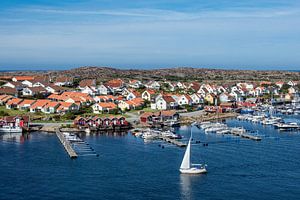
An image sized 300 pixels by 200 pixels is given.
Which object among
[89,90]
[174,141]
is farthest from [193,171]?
[89,90]

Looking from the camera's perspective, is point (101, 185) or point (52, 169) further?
point (52, 169)

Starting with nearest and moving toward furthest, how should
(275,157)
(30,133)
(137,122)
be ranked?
(275,157), (30,133), (137,122)

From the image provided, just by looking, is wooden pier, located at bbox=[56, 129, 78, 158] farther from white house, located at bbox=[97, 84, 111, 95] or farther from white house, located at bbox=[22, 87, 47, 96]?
white house, located at bbox=[97, 84, 111, 95]

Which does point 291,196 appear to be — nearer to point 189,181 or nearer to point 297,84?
point 189,181

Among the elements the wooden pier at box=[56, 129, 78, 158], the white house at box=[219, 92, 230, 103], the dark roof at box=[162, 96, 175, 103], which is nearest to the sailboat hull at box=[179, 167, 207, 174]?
the wooden pier at box=[56, 129, 78, 158]

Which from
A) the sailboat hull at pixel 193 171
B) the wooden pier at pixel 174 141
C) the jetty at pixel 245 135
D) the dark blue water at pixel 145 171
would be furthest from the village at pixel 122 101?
the sailboat hull at pixel 193 171

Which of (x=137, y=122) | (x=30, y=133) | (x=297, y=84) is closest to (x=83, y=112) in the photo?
(x=137, y=122)

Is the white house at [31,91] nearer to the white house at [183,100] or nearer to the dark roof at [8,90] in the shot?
the dark roof at [8,90]
